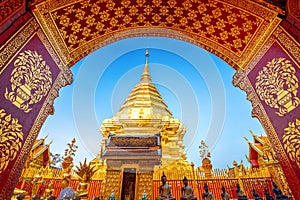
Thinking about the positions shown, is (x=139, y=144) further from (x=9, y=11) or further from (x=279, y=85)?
(x=9, y=11)

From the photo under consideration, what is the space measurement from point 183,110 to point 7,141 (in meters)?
4.86

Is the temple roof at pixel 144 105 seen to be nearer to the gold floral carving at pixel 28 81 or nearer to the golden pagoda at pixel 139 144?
the golden pagoda at pixel 139 144

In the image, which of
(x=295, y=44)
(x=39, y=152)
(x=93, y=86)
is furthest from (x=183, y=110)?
(x=39, y=152)

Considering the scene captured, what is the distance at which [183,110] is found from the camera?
19.7 ft

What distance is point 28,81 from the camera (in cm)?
254

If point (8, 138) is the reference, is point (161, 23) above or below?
above

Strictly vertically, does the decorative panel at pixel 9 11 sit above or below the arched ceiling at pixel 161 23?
below

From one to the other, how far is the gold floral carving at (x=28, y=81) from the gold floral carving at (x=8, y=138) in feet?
0.74

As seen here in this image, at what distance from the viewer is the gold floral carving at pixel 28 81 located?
7.66ft

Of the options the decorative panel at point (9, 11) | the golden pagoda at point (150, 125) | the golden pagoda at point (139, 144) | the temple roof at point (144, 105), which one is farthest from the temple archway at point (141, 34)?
the temple roof at point (144, 105)

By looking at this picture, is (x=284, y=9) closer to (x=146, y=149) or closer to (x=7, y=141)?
(x=7, y=141)

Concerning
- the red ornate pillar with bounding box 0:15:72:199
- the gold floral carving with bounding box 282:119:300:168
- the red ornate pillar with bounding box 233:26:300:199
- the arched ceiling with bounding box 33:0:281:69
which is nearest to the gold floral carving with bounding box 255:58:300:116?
the red ornate pillar with bounding box 233:26:300:199

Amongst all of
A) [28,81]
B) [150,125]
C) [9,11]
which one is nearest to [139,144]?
[150,125]

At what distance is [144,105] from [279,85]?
29.2 feet
